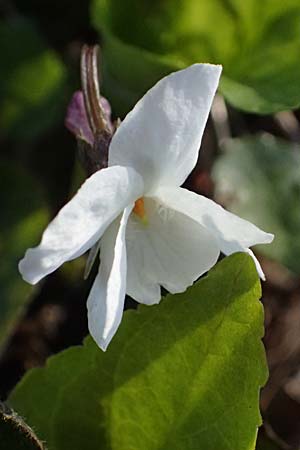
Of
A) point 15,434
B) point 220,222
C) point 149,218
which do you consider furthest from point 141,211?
point 15,434

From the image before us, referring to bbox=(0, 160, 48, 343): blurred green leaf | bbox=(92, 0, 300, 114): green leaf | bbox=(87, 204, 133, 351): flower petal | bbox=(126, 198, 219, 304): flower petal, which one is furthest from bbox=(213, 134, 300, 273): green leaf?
bbox=(87, 204, 133, 351): flower petal

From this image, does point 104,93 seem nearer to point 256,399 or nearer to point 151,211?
point 151,211

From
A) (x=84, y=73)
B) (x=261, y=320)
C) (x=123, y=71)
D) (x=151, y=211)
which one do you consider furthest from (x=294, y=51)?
(x=261, y=320)

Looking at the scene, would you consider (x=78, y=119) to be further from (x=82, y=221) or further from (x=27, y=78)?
(x=27, y=78)

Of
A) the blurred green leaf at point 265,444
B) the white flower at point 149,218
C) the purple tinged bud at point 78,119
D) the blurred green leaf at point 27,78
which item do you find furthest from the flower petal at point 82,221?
the blurred green leaf at point 27,78

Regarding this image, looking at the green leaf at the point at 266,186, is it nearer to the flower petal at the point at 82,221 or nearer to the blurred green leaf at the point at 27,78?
the blurred green leaf at the point at 27,78

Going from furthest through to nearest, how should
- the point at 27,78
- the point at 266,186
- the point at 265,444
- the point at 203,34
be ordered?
the point at 27,78
the point at 266,186
the point at 203,34
the point at 265,444

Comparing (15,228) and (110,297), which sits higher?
(110,297)
